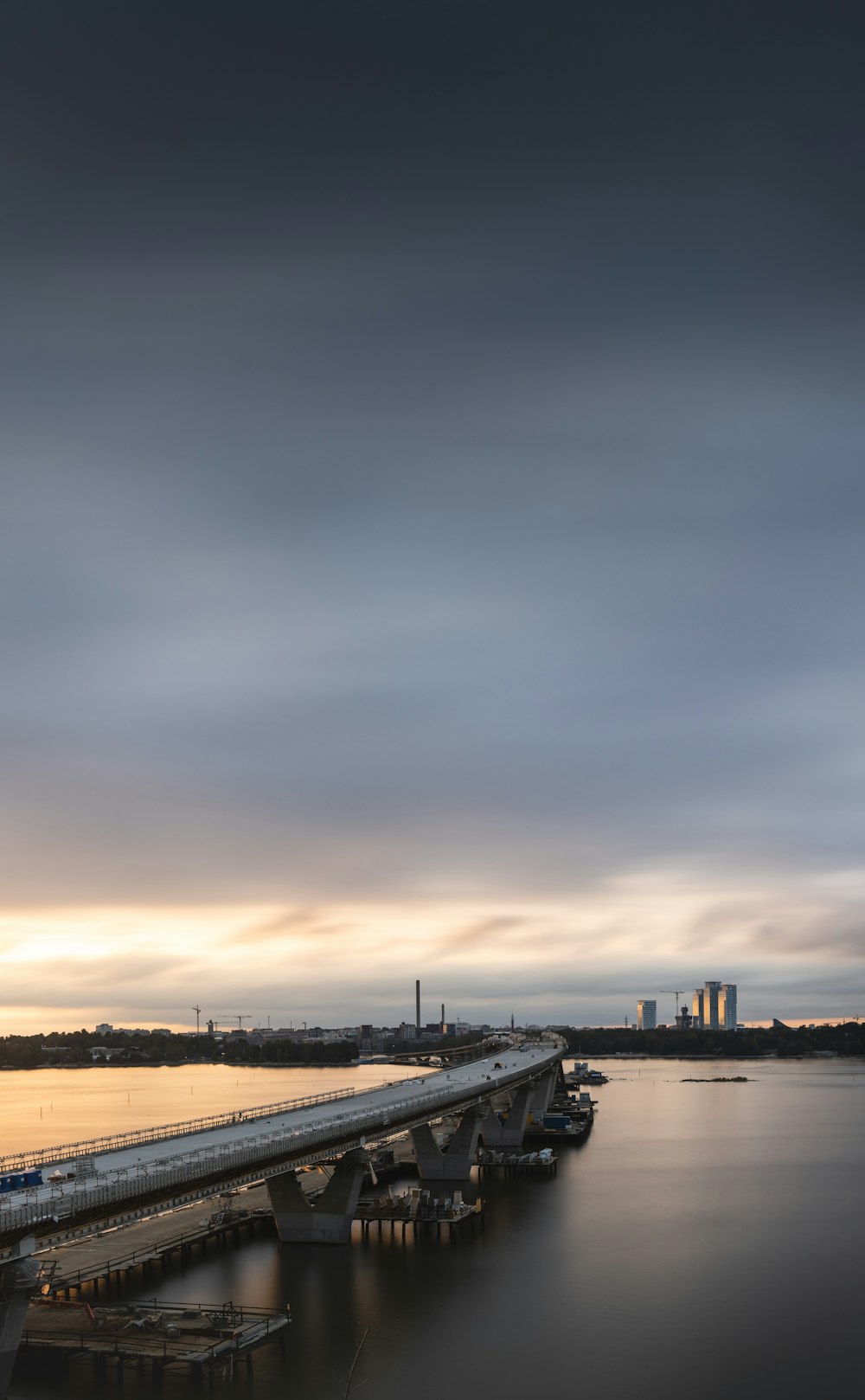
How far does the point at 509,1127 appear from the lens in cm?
12175

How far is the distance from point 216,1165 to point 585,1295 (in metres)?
19.9

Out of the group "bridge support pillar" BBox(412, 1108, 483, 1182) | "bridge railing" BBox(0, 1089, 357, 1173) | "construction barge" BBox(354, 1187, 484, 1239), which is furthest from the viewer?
"bridge support pillar" BBox(412, 1108, 483, 1182)

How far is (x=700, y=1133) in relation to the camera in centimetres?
13312

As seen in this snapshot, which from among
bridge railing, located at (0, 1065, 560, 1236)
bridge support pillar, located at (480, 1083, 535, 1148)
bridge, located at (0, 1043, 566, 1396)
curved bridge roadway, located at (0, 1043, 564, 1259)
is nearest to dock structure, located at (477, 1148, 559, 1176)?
bridge, located at (0, 1043, 566, 1396)

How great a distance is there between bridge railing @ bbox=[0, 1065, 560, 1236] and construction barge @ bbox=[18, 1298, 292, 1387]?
546 centimetres

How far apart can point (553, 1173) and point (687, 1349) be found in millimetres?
55654

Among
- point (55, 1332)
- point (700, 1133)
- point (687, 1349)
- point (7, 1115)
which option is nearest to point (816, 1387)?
point (687, 1349)

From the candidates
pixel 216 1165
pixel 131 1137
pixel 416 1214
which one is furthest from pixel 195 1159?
pixel 131 1137

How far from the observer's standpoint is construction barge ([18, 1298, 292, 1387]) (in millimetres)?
45312

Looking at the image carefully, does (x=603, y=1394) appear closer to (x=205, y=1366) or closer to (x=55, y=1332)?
(x=205, y=1366)

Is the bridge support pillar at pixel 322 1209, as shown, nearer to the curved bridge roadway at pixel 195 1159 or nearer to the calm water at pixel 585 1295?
the calm water at pixel 585 1295

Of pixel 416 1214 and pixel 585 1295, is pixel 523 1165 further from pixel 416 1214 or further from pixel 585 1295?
pixel 585 1295

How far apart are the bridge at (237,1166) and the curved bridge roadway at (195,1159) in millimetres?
70

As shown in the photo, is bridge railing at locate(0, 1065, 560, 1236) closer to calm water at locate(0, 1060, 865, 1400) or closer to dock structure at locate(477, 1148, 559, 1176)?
calm water at locate(0, 1060, 865, 1400)
